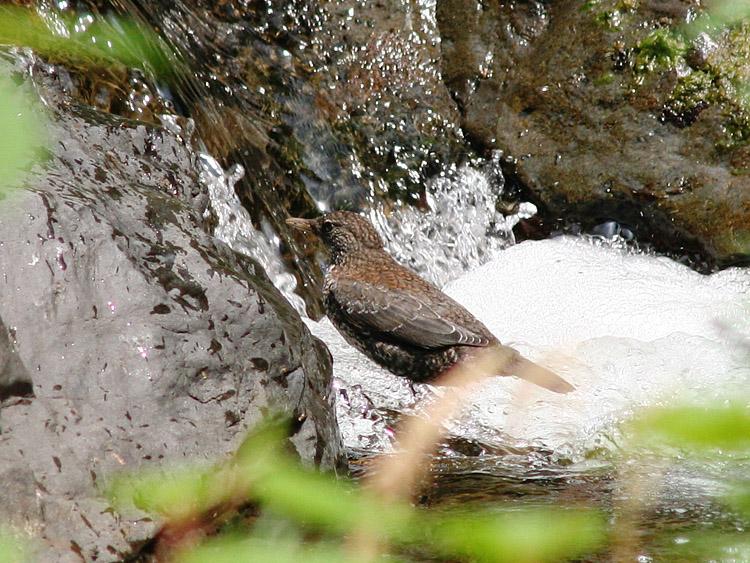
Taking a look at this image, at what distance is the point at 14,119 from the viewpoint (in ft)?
2.87

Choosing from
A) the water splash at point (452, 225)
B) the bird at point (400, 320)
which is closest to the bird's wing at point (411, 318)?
the bird at point (400, 320)

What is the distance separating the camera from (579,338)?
6492 millimetres

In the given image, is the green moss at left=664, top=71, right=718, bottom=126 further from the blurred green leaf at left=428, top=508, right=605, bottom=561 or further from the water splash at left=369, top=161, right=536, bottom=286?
the blurred green leaf at left=428, top=508, right=605, bottom=561

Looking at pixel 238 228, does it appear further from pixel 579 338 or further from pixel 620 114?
pixel 620 114

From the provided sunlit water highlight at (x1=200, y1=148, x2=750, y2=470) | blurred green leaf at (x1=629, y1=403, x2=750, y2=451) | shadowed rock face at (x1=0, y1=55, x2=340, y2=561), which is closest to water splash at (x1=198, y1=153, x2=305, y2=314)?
sunlit water highlight at (x1=200, y1=148, x2=750, y2=470)

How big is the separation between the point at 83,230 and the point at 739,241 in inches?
213

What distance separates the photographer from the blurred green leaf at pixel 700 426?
0.90 m

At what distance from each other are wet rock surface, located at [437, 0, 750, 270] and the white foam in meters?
0.33

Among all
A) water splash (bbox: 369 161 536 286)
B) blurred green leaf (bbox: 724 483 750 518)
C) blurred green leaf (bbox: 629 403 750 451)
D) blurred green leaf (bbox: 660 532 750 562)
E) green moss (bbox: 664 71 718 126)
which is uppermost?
green moss (bbox: 664 71 718 126)

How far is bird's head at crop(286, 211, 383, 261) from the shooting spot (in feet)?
20.4

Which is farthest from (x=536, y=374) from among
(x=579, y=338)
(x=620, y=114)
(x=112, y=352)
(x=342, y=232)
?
(x=620, y=114)

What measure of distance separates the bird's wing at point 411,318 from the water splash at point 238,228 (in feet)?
2.50

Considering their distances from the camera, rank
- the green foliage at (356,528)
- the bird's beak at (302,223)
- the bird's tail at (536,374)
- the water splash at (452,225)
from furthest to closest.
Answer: the water splash at (452,225) → the bird's beak at (302,223) → the bird's tail at (536,374) → the green foliage at (356,528)

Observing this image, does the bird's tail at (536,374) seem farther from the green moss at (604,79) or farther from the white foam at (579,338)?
the green moss at (604,79)
